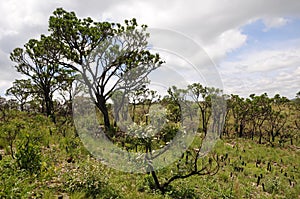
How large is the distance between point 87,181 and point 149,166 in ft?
6.46

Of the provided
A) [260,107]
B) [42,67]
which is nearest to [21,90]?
[42,67]

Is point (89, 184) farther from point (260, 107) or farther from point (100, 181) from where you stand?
point (260, 107)

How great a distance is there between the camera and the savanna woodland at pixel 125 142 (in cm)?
609

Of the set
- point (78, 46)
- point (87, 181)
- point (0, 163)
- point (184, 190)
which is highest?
point (78, 46)

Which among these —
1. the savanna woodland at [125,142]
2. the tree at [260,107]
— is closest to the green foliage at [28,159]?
the savanna woodland at [125,142]

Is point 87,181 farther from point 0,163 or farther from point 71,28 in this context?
point 71,28

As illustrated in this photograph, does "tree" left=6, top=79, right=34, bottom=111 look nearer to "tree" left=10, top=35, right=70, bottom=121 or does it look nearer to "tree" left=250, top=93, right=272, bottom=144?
"tree" left=10, top=35, right=70, bottom=121

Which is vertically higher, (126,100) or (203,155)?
(126,100)

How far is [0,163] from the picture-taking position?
5906 millimetres

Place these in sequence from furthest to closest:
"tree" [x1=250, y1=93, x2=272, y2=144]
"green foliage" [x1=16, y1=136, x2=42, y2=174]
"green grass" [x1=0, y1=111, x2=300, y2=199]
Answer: "tree" [x1=250, y1=93, x2=272, y2=144] < "green foliage" [x1=16, y1=136, x2=42, y2=174] < "green grass" [x1=0, y1=111, x2=300, y2=199]

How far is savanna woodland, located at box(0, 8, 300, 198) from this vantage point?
20.0 feet

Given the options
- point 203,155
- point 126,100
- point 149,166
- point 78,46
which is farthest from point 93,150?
point 126,100

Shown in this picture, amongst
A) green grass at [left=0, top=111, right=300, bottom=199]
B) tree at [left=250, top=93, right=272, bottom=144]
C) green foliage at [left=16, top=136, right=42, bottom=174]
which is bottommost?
green grass at [left=0, top=111, right=300, bottom=199]

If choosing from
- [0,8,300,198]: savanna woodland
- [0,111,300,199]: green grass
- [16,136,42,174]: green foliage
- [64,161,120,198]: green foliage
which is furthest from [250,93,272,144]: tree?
[16,136,42,174]: green foliage
